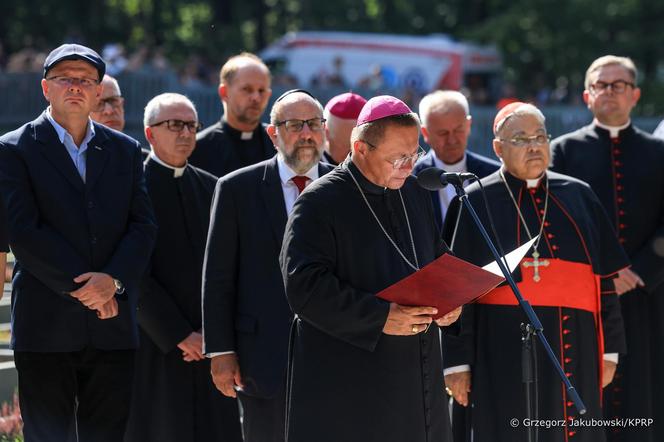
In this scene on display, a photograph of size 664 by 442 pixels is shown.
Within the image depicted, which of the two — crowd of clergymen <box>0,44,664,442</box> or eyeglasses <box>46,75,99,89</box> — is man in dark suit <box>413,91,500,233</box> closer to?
crowd of clergymen <box>0,44,664,442</box>

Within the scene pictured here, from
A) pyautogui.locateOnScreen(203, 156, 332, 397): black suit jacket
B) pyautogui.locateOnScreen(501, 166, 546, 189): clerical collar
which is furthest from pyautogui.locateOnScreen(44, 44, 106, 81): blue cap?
pyautogui.locateOnScreen(501, 166, 546, 189): clerical collar

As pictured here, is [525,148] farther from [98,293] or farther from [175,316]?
[98,293]

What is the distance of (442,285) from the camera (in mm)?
4848

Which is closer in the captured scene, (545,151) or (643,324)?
(545,151)

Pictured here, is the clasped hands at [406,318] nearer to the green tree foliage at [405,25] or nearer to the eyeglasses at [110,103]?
the eyeglasses at [110,103]

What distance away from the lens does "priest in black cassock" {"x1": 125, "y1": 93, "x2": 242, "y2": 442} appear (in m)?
6.88

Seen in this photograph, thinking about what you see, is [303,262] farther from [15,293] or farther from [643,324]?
[643,324]

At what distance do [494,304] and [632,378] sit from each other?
1755 millimetres

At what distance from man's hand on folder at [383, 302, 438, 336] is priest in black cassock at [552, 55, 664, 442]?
3200mm

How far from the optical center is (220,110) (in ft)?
58.1

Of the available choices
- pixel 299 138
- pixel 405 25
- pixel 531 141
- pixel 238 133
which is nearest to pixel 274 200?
pixel 299 138

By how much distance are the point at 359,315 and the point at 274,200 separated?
1548 millimetres

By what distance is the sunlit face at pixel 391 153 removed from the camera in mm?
4961

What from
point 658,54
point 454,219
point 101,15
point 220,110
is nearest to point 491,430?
point 454,219
